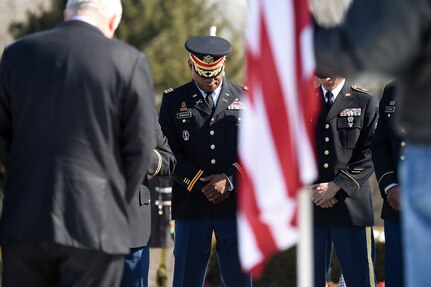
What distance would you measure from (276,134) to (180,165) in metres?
3.76

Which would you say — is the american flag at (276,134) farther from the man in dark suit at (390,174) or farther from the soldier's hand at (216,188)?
the soldier's hand at (216,188)

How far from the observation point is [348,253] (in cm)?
784

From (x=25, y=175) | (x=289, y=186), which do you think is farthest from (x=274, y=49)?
(x=25, y=175)

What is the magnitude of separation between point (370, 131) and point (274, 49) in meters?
3.98

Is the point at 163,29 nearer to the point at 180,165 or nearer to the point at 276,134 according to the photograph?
the point at 180,165

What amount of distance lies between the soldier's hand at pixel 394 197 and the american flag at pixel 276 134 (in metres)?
3.40

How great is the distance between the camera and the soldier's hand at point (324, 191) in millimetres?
7879

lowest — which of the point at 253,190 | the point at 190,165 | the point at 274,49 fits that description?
the point at 190,165

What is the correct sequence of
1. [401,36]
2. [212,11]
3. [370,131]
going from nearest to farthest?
[401,36]
[370,131]
[212,11]

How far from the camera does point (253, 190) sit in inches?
163

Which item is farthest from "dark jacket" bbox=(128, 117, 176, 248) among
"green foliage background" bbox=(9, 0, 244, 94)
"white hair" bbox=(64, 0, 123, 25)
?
"green foliage background" bbox=(9, 0, 244, 94)

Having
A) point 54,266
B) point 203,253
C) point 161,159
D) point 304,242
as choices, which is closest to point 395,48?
point 304,242

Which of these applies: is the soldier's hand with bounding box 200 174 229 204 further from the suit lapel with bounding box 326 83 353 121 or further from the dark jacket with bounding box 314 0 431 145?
the dark jacket with bounding box 314 0 431 145

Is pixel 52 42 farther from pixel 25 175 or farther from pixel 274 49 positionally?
pixel 274 49
